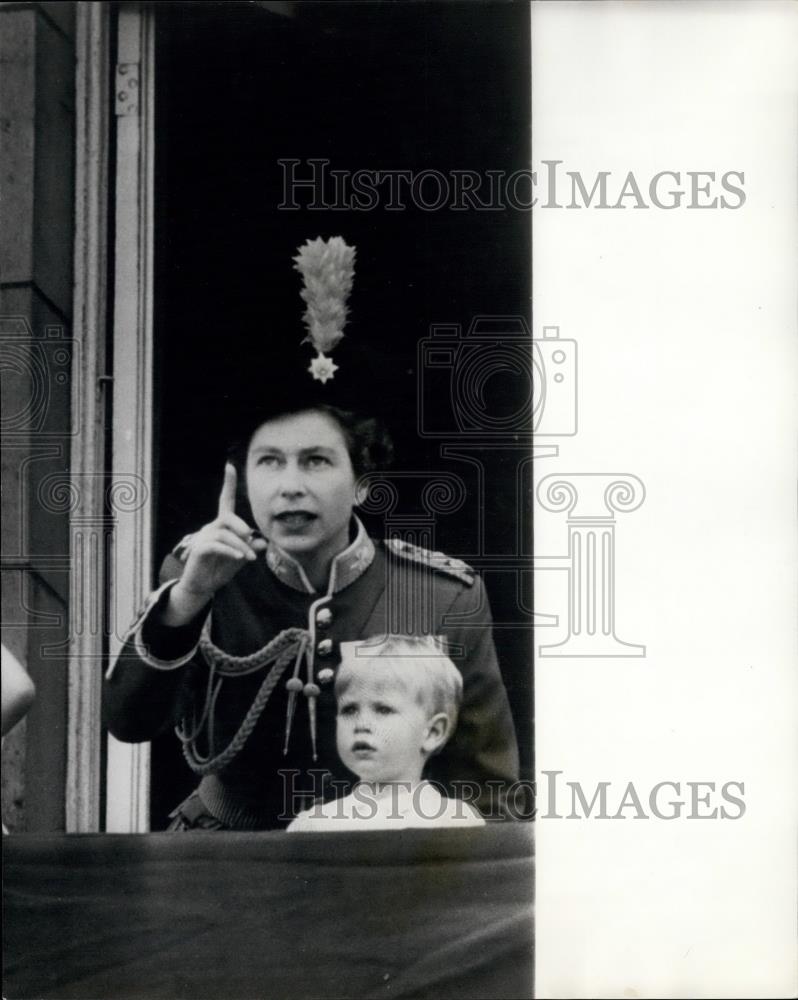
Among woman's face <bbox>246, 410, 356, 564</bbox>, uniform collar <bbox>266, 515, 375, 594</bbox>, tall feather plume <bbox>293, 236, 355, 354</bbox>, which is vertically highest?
tall feather plume <bbox>293, 236, 355, 354</bbox>

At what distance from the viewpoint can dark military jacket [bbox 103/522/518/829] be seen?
3.84 meters

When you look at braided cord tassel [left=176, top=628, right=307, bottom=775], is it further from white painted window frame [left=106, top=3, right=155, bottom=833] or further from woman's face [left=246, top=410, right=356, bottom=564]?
woman's face [left=246, top=410, right=356, bottom=564]

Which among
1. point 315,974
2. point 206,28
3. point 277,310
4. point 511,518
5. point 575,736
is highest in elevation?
point 206,28

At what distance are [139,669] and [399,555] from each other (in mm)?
837

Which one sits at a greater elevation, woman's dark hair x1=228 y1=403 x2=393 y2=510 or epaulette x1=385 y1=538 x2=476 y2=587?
woman's dark hair x1=228 y1=403 x2=393 y2=510

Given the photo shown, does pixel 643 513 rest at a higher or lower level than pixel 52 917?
Answer: higher

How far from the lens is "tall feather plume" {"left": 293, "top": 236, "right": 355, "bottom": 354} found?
3875 mm

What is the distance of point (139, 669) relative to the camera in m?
3.86

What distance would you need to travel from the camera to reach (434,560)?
386 centimetres

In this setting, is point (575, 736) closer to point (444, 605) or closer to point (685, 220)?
point (444, 605)

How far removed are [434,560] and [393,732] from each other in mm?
519

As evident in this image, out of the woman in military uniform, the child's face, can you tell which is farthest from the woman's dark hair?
the child's face

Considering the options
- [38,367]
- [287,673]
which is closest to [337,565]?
[287,673]

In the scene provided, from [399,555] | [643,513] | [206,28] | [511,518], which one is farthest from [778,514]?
[206,28]
